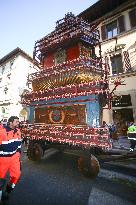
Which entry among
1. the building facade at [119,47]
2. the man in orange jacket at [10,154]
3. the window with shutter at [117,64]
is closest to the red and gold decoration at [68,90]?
the man in orange jacket at [10,154]

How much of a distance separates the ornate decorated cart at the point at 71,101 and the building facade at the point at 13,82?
1773 cm

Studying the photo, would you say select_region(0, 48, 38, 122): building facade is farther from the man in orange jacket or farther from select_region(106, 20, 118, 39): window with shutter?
the man in orange jacket

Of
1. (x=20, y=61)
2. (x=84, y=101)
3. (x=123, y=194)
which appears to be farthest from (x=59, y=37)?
(x=20, y=61)

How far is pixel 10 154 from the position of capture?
5.50m

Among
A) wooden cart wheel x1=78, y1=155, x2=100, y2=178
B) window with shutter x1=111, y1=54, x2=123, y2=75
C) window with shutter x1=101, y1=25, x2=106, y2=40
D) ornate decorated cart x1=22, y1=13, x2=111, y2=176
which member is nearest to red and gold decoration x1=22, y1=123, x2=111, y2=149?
ornate decorated cart x1=22, y1=13, x2=111, y2=176

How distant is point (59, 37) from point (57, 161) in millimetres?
8491

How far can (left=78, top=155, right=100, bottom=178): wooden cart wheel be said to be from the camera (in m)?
7.66

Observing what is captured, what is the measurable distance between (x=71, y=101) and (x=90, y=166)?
3725 millimetres

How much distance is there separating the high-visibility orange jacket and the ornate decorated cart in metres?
3.37

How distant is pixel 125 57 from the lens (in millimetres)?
17609

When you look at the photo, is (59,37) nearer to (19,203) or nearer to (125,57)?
(125,57)

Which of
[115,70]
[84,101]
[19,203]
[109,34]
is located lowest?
[19,203]

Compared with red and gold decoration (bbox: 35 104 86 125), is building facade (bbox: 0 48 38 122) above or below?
above

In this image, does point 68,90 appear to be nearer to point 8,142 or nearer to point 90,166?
point 90,166
